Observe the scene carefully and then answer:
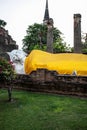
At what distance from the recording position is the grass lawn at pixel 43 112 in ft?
24.9

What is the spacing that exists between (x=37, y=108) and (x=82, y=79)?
115 inches

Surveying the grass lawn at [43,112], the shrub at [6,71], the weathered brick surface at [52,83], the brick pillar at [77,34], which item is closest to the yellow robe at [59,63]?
the weathered brick surface at [52,83]

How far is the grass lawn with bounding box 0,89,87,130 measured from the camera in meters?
7.59

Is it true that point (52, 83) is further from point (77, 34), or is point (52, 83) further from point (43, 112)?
point (77, 34)

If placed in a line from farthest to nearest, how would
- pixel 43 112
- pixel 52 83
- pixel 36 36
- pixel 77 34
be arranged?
pixel 36 36 → pixel 77 34 → pixel 52 83 → pixel 43 112

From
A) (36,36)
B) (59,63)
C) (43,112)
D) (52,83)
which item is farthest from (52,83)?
(36,36)

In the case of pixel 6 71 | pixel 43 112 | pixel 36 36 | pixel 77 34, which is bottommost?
pixel 43 112

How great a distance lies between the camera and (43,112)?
905cm

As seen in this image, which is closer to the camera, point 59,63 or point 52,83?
point 52,83

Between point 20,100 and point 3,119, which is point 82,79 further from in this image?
point 3,119

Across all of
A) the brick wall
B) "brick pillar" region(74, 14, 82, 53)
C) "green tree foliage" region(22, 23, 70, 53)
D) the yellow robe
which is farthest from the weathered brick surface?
"green tree foliage" region(22, 23, 70, 53)

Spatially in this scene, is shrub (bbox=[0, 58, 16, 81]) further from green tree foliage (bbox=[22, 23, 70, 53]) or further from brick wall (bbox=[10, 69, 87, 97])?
green tree foliage (bbox=[22, 23, 70, 53])

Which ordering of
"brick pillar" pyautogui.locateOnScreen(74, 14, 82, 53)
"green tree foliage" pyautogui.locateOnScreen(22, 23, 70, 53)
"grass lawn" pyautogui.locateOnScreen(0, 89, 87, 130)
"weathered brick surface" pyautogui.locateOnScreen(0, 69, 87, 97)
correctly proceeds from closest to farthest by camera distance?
"grass lawn" pyautogui.locateOnScreen(0, 89, 87, 130) < "weathered brick surface" pyautogui.locateOnScreen(0, 69, 87, 97) < "brick pillar" pyautogui.locateOnScreen(74, 14, 82, 53) < "green tree foliage" pyautogui.locateOnScreen(22, 23, 70, 53)

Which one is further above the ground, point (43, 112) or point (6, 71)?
point (6, 71)
